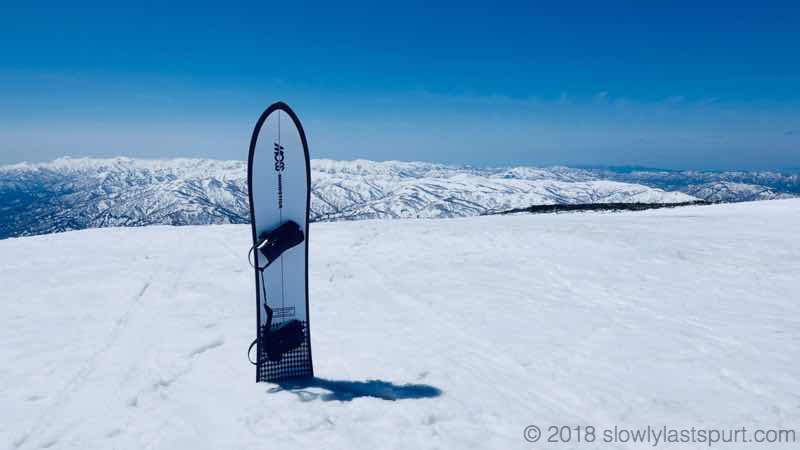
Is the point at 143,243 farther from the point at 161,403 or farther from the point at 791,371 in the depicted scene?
the point at 791,371

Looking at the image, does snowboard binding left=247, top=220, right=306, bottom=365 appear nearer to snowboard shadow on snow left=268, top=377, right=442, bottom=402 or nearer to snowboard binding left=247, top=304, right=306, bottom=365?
snowboard binding left=247, top=304, right=306, bottom=365

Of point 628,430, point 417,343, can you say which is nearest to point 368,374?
point 417,343

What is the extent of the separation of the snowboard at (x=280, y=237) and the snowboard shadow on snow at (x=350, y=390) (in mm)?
271

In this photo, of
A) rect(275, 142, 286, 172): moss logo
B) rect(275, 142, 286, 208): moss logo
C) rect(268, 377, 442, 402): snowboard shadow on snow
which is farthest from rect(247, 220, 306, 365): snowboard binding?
rect(275, 142, 286, 172): moss logo

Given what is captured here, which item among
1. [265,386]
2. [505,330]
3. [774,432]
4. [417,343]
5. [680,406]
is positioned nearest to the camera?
[774,432]

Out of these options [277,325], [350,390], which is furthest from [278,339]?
[350,390]

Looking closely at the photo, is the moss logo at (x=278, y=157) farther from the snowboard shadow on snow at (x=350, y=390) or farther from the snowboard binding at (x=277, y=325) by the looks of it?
the snowboard shadow on snow at (x=350, y=390)

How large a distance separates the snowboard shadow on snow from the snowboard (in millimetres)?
271

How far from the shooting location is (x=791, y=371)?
6004mm

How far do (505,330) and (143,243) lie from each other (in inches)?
637

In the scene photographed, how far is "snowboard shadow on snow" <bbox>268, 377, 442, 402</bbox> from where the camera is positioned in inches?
215

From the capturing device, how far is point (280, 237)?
569cm

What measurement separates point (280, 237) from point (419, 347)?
306cm

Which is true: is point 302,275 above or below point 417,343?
above
